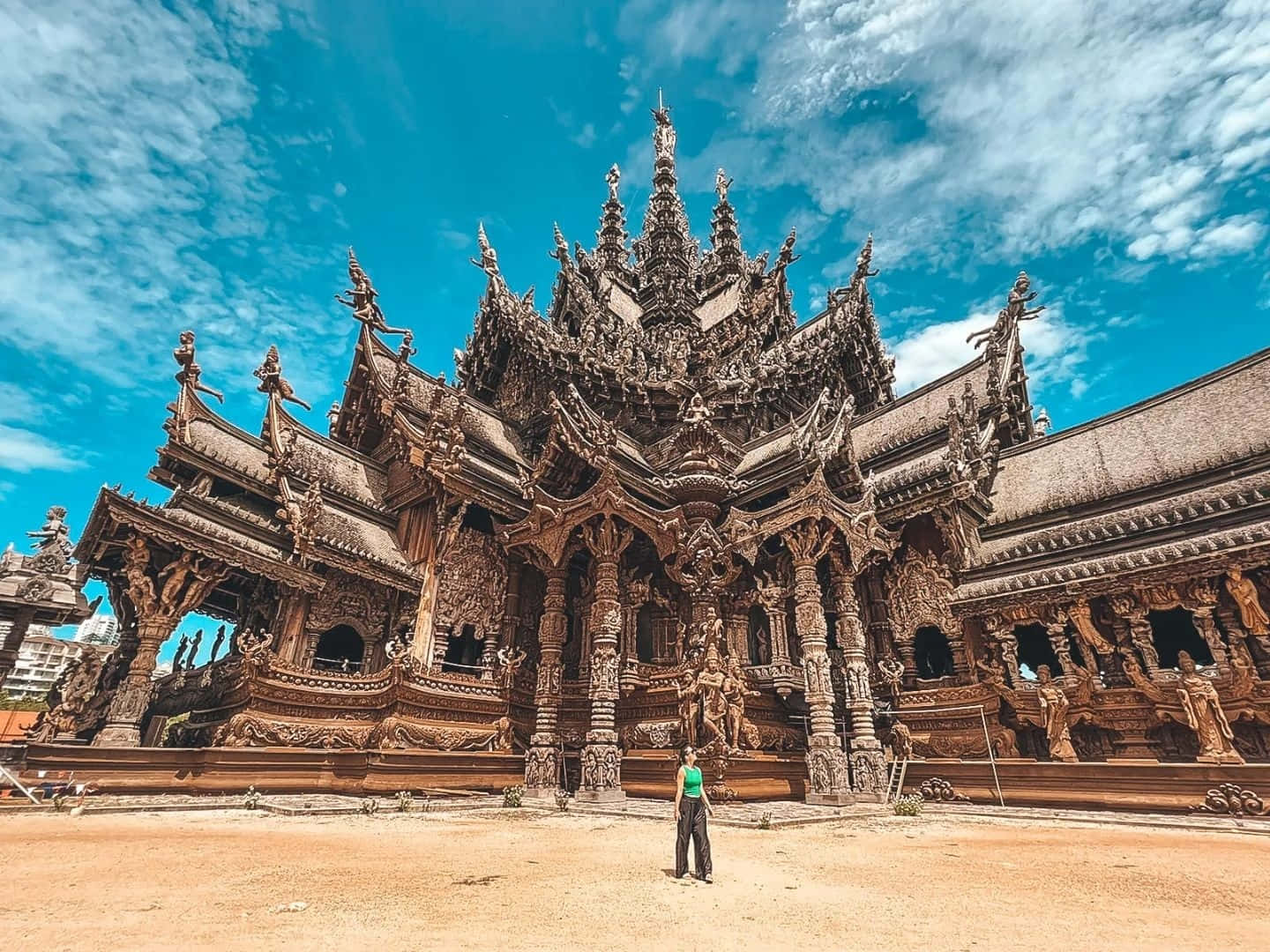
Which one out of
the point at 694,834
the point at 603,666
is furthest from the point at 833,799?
the point at 694,834

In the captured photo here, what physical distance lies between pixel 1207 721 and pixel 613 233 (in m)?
32.4

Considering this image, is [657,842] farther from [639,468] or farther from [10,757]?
[10,757]

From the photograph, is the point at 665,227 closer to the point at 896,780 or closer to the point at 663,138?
the point at 663,138

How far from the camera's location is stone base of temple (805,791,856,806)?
9.66 m

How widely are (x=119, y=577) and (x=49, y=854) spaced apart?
28.1ft

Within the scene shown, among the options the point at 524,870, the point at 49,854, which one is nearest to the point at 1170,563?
the point at 524,870

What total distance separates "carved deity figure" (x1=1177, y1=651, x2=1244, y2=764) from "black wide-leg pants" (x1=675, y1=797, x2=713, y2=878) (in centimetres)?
911

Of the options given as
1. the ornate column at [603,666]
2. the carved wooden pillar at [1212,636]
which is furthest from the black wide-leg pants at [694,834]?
the carved wooden pillar at [1212,636]

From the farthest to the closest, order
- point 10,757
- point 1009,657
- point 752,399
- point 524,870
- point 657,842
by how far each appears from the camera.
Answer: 1. point 752,399
2. point 1009,657
3. point 10,757
4. point 657,842
5. point 524,870

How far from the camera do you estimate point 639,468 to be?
46.0 feet

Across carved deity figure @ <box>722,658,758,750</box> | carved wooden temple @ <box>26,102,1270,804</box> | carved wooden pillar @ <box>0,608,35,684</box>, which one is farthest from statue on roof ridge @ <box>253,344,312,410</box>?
carved deity figure @ <box>722,658,758,750</box>

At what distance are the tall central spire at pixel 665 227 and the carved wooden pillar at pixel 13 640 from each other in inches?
864

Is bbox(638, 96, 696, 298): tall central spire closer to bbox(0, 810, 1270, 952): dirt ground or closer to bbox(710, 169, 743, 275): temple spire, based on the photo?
bbox(710, 169, 743, 275): temple spire

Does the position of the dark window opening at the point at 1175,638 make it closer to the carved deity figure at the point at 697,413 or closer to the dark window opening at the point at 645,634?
the carved deity figure at the point at 697,413
